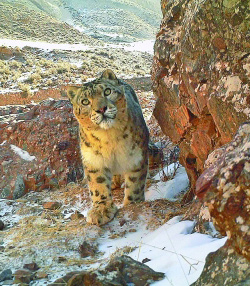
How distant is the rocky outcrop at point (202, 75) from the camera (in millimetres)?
3885

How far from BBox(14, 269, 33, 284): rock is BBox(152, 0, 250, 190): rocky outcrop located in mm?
2194

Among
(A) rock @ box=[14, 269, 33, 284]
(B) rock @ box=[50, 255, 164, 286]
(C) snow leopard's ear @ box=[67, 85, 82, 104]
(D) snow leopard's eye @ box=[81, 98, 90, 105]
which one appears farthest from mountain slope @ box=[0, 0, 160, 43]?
(B) rock @ box=[50, 255, 164, 286]

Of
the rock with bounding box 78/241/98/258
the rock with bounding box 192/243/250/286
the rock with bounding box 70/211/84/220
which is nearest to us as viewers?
the rock with bounding box 192/243/250/286

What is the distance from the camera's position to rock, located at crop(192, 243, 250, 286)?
2.19 meters

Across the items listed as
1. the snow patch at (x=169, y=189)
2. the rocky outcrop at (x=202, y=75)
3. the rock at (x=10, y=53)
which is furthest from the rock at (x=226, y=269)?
the rock at (x=10, y=53)

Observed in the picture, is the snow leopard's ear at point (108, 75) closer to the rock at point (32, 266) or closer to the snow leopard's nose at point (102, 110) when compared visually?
the snow leopard's nose at point (102, 110)

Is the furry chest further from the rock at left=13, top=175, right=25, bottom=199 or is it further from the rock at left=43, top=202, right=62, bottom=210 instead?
the rock at left=13, top=175, right=25, bottom=199

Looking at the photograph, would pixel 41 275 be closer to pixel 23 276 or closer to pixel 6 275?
pixel 23 276

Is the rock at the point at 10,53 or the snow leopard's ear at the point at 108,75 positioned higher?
the snow leopard's ear at the point at 108,75

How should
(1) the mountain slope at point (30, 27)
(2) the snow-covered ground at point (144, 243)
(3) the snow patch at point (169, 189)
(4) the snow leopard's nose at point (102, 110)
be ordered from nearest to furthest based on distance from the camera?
(2) the snow-covered ground at point (144, 243), (4) the snow leopard's nose at point (102, 110), (3) the snow patch at point (169, 189), (1) the mountain slope at point (30, 27)

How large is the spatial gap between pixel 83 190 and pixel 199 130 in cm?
284

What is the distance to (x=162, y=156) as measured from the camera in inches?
320

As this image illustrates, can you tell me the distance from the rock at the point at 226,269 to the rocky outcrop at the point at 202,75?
1659 mm

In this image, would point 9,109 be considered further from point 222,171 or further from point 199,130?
point 222,171
